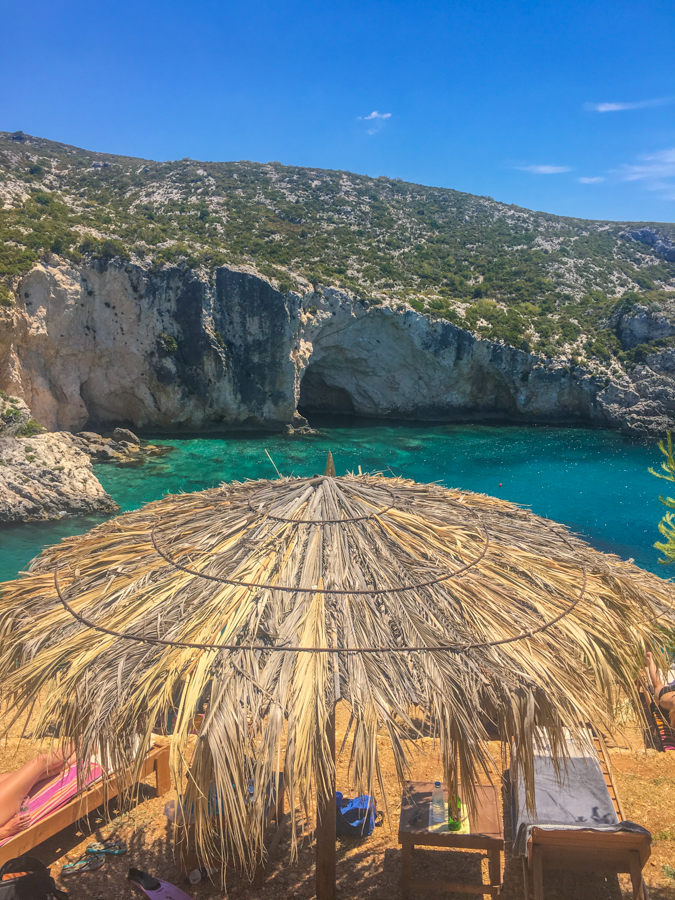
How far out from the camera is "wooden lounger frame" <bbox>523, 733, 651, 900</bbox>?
2.92 m

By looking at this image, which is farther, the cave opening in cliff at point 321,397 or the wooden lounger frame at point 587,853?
the cave opening in cliff at point 321,397

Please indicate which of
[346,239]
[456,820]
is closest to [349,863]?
[456,820]

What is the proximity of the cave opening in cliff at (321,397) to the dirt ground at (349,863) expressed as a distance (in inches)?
1074

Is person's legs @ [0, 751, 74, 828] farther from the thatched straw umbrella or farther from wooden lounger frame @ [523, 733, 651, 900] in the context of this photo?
wooden lounger frame @ [523, 733, 651, 900]

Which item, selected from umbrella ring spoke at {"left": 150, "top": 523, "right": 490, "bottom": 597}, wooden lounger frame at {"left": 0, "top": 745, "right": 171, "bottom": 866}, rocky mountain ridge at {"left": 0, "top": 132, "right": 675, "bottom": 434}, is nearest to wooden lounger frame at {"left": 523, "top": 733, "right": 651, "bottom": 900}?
umbrella ring spoke at {"left": 150, "top": 523, "right": 490, "bottom": 597}

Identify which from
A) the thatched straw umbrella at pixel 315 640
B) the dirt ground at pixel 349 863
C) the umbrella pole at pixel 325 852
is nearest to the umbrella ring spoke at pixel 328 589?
the thatched straw umbrella at pixel 315 640

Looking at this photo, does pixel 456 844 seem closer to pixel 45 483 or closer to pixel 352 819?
pixel 352 819

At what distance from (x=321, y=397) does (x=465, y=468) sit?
12.6 metres

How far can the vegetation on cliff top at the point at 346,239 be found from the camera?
2534 centimetres

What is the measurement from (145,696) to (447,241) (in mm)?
41831

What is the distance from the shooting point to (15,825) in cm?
329

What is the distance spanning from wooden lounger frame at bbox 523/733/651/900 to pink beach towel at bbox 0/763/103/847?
101 inches

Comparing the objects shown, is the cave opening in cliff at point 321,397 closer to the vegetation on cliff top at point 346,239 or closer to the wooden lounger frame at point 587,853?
the vegetation on cliff top at point 346,239

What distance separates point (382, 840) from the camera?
3.70 metres
